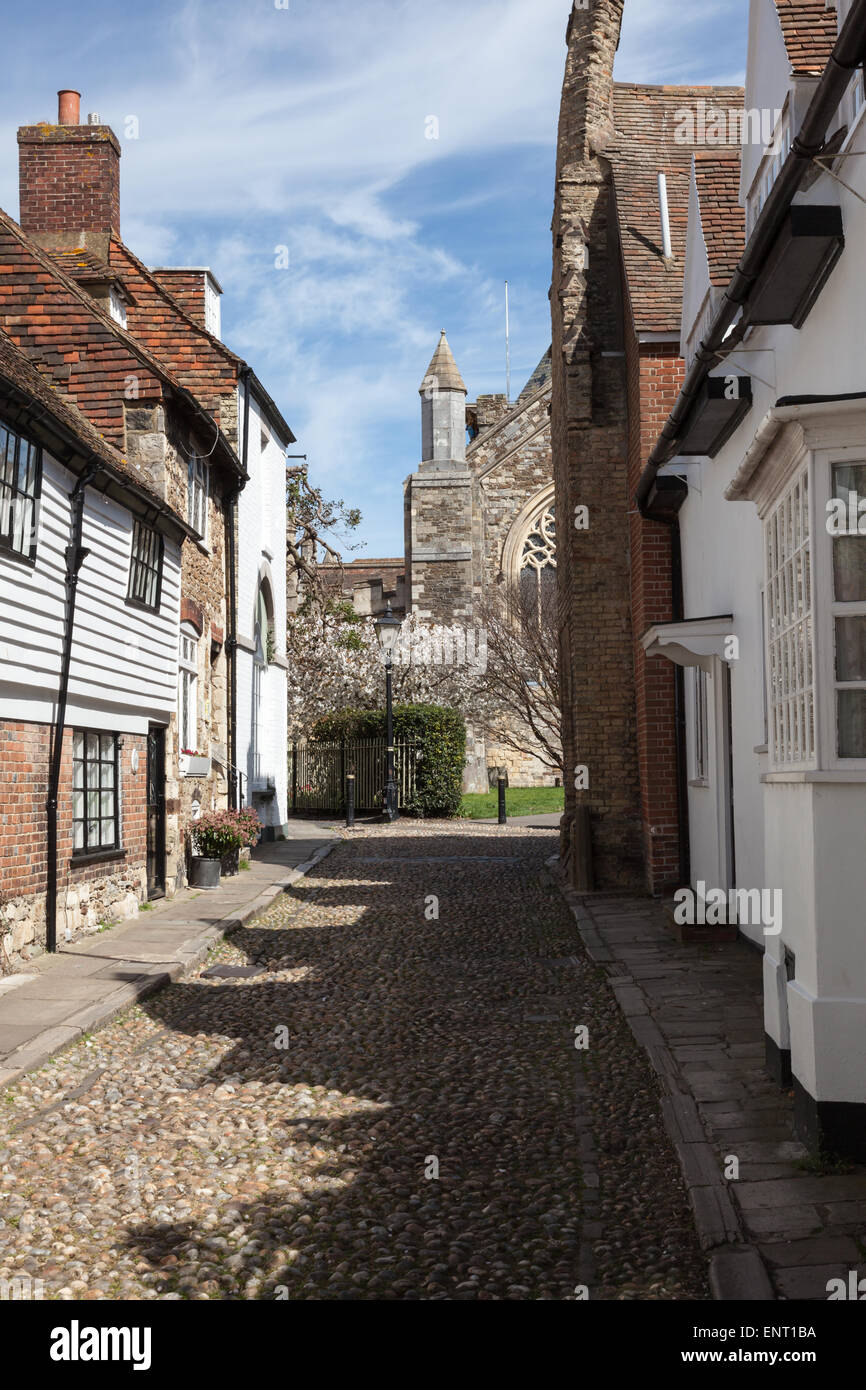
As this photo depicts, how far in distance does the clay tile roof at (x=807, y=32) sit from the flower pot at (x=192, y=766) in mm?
10322

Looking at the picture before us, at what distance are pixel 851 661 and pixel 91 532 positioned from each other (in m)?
7.97

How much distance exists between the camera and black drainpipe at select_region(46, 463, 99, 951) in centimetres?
1009

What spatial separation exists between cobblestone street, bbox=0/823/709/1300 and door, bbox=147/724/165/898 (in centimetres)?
412

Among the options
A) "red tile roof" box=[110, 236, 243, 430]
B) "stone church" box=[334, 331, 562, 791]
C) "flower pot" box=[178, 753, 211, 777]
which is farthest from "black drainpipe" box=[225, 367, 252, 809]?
"stone church" box=[334, 331, 562, 791]

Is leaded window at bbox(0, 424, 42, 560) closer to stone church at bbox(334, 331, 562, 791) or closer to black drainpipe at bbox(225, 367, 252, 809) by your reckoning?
black drainpipe at bbox(225, 367, 252, 809)

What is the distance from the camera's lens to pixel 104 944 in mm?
10578

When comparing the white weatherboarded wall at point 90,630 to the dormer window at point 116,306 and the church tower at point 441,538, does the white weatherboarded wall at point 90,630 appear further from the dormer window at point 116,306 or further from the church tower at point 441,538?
the church tower at point 441,538

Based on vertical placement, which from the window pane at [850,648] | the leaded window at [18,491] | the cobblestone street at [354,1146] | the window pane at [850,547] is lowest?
the cobblestone street at [354,1146]

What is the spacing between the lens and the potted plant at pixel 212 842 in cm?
1484

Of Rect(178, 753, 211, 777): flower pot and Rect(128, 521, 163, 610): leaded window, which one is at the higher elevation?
Rect(128, 521, 163, 610): leaded window

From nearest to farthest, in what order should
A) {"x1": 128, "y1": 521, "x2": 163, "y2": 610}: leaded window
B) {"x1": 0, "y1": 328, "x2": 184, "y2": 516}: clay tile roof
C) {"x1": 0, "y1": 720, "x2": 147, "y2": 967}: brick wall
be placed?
{"x1": 0, "y1": 720, "x2": 147, "y2": 967}: brick wall < {"x1": 0, "y1": 328, "x2": 184, "y2": 516}: clay tile roof < {"x1": 128, "y1": 521, "x2": 163, "y2": 610}: leaded window

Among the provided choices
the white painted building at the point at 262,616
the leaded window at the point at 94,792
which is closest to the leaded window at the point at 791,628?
the leaded window at the point at 94,792

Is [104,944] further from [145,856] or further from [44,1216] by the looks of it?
[44,1216]
